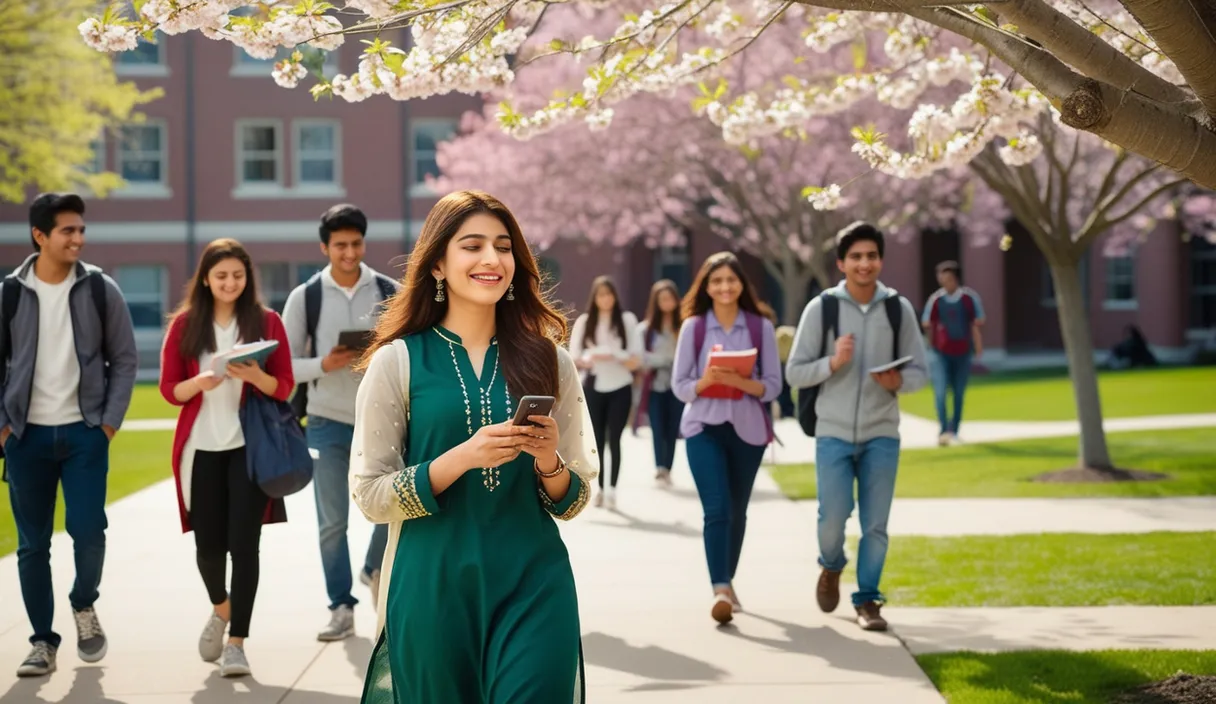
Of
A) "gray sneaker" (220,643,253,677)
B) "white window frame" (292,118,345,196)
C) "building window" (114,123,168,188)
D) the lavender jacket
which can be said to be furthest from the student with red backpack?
"building window" (114,123,168,188)

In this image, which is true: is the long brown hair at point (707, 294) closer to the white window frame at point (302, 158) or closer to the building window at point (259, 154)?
the white window frame at point (302, 158)

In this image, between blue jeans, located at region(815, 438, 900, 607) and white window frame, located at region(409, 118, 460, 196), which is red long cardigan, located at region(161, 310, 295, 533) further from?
white window frame, located at region(409, 118, 460, 196)

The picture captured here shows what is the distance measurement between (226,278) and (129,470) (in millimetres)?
10486

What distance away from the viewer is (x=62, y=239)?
22.6 ft

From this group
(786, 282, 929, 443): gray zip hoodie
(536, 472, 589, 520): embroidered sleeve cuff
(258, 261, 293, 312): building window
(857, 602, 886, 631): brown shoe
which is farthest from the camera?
(258, 261, 293, 312): building window

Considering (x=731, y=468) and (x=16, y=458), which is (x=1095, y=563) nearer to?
(x=731, y=468)

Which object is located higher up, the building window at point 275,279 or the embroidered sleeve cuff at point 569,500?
the building window at point 275,279

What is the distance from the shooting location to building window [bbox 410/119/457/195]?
132ft

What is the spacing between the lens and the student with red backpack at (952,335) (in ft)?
59.3

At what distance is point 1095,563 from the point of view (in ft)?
31.1

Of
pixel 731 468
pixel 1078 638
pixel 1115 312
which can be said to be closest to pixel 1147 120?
pixel 1078 638

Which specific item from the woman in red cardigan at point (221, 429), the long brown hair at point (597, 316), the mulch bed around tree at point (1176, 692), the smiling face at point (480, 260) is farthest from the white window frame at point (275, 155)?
the smiling face at point (480, 260)

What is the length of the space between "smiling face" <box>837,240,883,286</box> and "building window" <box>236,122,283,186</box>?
112 ft

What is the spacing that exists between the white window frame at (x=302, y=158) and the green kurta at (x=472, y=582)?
37.0 meters
